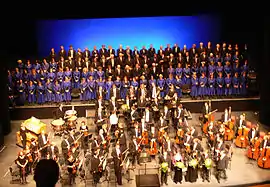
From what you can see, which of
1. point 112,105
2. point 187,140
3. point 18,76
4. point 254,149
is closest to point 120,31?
point 112,105

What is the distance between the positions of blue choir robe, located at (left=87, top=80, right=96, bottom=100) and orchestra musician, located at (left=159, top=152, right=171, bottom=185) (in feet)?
16.1

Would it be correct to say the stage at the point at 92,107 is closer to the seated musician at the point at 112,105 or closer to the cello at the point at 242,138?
the seated musician at the point at 112,105

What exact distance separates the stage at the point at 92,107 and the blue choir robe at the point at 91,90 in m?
0.32

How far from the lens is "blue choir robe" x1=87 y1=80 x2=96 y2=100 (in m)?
16.5

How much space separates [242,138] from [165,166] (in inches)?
141

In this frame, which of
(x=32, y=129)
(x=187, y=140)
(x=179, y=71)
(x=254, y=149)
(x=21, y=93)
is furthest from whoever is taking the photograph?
(x=179, y=71)

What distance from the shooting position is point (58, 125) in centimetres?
1440

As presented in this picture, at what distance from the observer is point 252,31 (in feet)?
62.4

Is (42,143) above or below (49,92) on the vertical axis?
below

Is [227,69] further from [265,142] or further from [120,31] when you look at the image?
[120,31]

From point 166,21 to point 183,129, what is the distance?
6828 millimetres

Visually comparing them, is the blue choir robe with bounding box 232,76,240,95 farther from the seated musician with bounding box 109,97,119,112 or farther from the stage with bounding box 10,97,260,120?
the seated musician with bounding box 109,97,119,112

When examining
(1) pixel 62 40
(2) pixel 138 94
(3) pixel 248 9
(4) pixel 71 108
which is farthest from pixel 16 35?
(3) pixel 248 9

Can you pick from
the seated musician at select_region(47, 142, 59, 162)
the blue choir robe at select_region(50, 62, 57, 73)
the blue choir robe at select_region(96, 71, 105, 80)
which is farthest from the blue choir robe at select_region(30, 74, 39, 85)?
the seated musician at select_region(47, 142, 59, 162)
